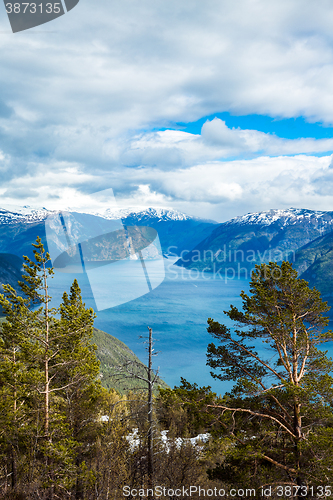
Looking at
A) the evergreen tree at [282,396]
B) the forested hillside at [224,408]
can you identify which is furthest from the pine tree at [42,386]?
the evergreen tree at [282,396]

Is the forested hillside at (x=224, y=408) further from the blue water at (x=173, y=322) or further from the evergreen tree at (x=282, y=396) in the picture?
the blue water at (x=173, y=322)

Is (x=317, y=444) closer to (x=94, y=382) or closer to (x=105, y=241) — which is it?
(x=94, y=382)

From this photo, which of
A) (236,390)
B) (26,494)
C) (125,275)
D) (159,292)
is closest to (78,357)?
(26,494)

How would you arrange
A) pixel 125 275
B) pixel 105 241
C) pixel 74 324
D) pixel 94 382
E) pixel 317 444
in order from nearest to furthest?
pixel 317 444
pixel 74 324
pixel 94 382
pixel 105 241
pixel 125 275

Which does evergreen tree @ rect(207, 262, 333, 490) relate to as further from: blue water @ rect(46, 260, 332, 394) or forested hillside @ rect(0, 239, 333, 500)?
blue water @ rect(46, 260, 332, 394)

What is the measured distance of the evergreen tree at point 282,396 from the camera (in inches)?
297

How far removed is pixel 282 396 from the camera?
27.6 feet

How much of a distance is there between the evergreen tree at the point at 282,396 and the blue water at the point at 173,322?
41618 mm

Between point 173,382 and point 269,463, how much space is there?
63458 mm

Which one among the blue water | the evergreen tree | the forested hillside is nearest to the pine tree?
the forested hillside

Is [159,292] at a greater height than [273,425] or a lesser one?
greater

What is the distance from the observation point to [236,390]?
9.22 meters

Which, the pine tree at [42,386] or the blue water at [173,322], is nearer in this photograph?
the pine tree at [42,386]

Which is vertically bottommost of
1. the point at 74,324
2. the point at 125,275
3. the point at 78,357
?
the point at 78,357
